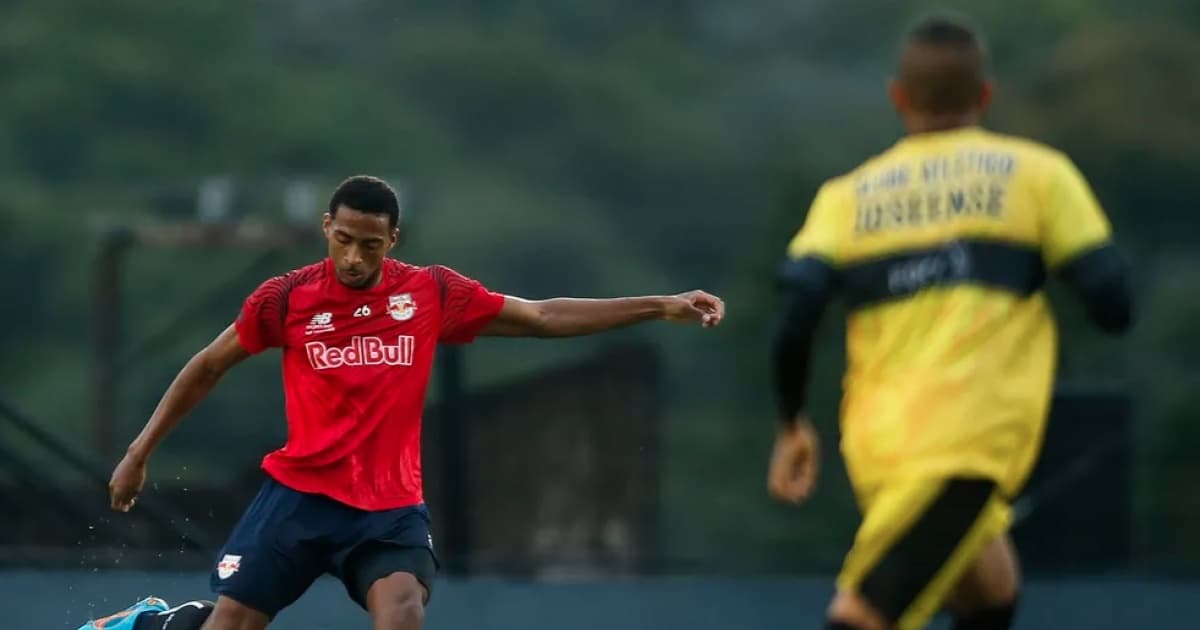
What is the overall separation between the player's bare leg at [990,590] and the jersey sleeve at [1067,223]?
0.70m

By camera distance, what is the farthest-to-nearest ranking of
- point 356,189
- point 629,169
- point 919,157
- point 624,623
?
point 629,169 < point 624,623 < point 356,189 < point 919,157

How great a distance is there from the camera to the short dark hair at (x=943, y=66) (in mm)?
6031

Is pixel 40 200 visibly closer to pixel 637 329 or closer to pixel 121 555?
pixel 637 329

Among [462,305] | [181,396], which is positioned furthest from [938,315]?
[181,396]

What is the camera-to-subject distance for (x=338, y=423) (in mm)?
7883

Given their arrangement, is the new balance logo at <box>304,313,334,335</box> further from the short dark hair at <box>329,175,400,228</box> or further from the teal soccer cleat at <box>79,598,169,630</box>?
the teal soccer cleat at <box>79,598,169,630</box>

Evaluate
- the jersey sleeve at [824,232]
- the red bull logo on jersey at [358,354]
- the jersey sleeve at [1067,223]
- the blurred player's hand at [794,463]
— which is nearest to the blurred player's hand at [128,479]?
the red bull logo on jersey at [358,354]

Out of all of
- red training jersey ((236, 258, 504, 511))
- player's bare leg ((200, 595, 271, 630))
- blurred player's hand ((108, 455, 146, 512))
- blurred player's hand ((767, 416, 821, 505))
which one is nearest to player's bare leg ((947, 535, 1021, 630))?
blurred player's hand ((767, 416, 821, 505))

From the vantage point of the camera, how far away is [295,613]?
1107 centimetres

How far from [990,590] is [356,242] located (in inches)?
99.6

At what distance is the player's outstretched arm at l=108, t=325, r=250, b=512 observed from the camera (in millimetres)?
8016

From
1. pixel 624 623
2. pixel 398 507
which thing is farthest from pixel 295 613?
pixel 398 507

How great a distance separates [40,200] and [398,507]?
1540 inches

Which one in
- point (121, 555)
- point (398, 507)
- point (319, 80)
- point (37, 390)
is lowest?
point (37, 390)
